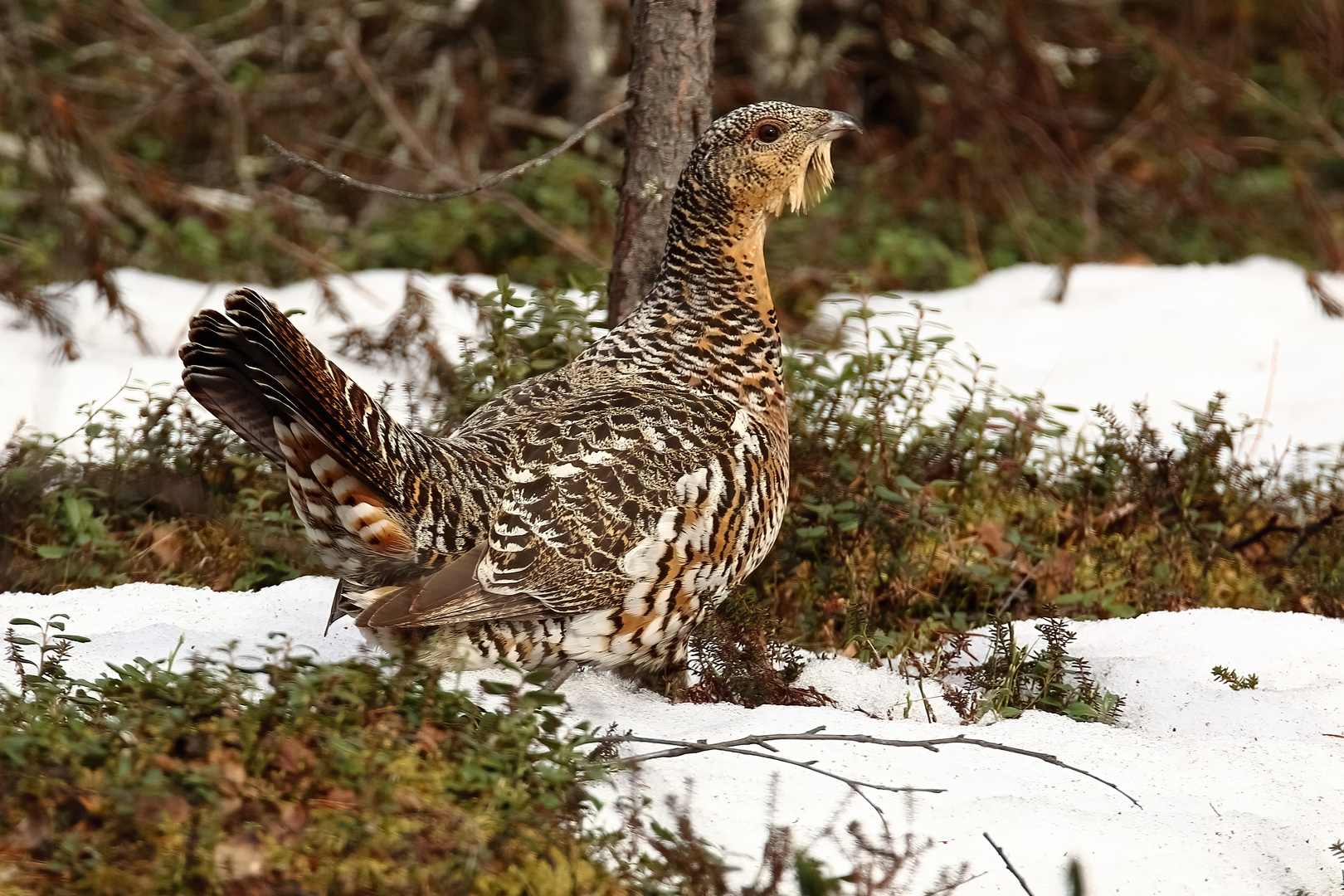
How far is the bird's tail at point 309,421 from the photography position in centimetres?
305

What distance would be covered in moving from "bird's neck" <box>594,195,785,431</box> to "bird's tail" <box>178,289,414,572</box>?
3.00 ft

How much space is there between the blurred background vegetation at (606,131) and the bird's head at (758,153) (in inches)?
125

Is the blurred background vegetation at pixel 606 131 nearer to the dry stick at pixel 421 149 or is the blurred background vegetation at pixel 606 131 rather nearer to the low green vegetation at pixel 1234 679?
the dry stick at pixel 421 149

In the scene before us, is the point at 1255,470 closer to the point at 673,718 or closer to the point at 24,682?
the point at 673,718

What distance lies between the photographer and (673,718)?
12.1 feet

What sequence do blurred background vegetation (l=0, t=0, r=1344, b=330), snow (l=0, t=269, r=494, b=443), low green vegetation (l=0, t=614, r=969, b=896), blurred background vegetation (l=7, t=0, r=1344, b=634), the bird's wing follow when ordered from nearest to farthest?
low green vegetation (l=0, t=614, r=969, b=896), the bird's wing, blurred background vegetation (l=7, t=0, r=1344, b=634), snow (l=0, t=269, r=494, b=443), blurred background vegetation (l=0, t=0, r=1344, b=330)

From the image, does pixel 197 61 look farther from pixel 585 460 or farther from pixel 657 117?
pixel 585 460

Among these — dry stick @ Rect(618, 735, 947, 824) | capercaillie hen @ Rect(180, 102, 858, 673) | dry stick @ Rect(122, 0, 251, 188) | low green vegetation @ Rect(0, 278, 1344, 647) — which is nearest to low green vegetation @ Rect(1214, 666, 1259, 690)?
low green vegetation @ Rect(0, 278, 1344, 647)

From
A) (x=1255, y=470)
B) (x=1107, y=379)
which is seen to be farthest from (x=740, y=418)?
(x=1107, y=379)

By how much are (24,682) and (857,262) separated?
601 centimetres

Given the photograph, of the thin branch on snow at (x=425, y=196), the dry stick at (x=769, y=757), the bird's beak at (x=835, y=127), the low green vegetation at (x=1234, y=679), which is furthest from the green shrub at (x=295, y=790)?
the bird's beak at (x=835, y=127)

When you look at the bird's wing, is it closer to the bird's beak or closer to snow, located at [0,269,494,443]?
the bird's beak

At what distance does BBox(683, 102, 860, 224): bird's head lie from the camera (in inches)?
164

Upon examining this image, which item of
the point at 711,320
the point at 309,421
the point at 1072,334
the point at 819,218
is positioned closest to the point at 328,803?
the point at 309,421
